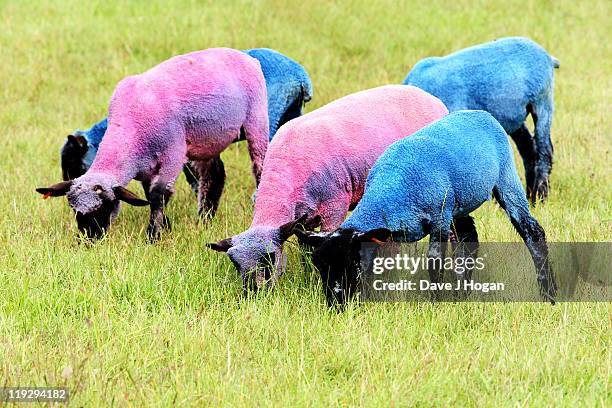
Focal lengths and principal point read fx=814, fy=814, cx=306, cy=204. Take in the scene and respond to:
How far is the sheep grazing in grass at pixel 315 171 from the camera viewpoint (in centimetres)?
583

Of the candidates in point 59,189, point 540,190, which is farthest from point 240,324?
point 540,190

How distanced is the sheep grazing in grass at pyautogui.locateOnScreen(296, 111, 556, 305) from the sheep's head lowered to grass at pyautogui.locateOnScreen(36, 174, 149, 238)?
79.8 inches

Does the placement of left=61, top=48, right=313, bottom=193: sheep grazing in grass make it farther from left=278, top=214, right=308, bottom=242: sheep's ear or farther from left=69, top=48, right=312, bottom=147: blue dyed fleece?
left=278, top=214, right=308, bottom=242: sheep's ear

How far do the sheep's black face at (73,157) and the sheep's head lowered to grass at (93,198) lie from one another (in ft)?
5.77

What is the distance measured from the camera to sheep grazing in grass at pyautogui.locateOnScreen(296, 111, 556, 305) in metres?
5.52

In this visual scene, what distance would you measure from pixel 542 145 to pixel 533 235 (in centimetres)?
344

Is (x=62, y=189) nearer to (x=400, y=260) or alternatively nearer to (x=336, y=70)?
(x=400, y=260)

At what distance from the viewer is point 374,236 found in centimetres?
536

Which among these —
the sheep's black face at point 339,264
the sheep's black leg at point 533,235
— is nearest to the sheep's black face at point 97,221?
the sheep's black face at point 339,264

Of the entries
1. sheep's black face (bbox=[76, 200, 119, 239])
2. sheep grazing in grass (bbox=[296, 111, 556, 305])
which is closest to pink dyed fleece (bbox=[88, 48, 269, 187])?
sheep's black face (bbox=[76, 200, 119, 239])

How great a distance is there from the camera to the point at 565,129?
11492 mm

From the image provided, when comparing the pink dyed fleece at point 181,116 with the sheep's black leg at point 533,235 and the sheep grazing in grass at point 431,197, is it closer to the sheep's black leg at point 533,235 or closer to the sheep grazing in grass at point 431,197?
the sheep grazing in grass at point 431,197

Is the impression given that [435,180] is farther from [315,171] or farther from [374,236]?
[315,171]

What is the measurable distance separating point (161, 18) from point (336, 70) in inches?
145
